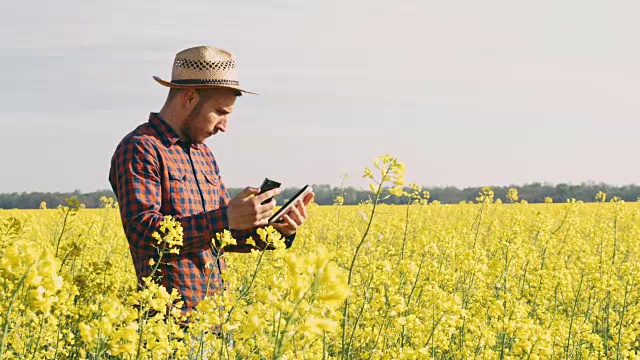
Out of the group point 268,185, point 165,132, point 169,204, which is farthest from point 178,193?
point 268,185

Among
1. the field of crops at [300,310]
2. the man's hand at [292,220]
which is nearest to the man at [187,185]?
the man's hand at [292,220]

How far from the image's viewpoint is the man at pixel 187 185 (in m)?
2.77

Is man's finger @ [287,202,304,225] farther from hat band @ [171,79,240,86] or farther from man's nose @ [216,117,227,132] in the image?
hat band @ [171,79,240,86]

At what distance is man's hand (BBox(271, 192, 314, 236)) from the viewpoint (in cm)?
298

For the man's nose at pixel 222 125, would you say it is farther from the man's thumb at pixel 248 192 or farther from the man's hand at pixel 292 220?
the man's hand at pixel 292 220

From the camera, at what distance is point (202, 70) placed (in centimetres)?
311

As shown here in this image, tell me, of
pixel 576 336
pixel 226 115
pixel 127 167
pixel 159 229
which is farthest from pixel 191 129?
pixel 576 336

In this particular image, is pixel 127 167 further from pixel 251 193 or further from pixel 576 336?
pixel 576 336

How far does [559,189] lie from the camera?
121 ft

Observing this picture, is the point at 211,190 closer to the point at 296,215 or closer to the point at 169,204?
the point at 169,204

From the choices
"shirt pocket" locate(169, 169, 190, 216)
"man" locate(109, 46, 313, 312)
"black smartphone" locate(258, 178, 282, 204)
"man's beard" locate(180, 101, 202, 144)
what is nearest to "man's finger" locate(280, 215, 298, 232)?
"man" locate(109, 46, 313, 312)

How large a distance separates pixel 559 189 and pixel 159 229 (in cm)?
3662

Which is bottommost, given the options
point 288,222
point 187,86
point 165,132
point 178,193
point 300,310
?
point 300,310

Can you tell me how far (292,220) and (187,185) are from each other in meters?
0.51
